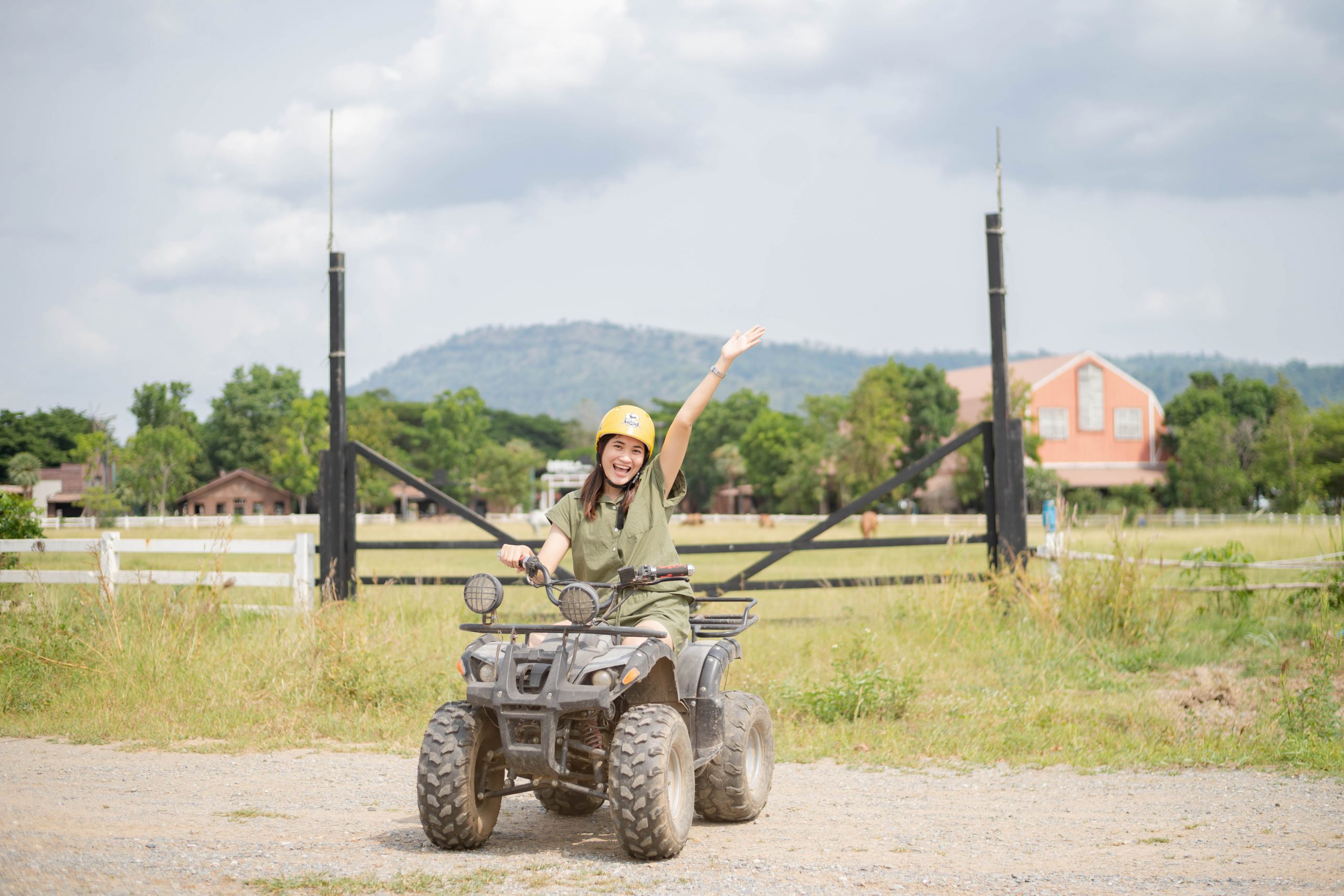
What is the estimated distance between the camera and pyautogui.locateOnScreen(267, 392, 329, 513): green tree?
61312 millimetres

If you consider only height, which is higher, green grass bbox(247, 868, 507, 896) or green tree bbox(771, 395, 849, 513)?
green tree bbox(771, 395, 849, 513)

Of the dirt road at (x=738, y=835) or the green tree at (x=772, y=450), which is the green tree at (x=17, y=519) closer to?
the dirt road at (x=738, y=835)

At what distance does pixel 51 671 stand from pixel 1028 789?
6.94 meters

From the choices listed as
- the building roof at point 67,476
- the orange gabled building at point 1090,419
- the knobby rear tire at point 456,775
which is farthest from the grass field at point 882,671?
the orange gabled building at point 1090,419

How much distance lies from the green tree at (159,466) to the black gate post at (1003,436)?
13867mm

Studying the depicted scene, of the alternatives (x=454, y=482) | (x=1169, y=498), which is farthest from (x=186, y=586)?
(x=454, y=482)

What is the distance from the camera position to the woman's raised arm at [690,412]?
4707 mm

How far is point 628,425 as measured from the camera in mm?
4754

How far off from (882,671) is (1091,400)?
5144 cm

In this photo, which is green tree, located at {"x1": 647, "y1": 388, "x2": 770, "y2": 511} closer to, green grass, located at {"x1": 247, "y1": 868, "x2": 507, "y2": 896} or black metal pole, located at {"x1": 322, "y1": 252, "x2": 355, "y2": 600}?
black metal pole, located at {"x1": 322, "y1": 252, "x2": 355, "y2": 600}

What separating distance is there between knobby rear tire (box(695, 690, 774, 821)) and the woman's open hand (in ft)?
5.01

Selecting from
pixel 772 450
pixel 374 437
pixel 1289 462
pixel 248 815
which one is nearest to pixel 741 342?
pixel 248 815

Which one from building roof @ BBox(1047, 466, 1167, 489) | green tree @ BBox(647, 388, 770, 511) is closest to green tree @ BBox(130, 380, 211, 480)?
building roof @ BBox(1047, 466, 1167, 489)

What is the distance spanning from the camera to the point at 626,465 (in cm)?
480
